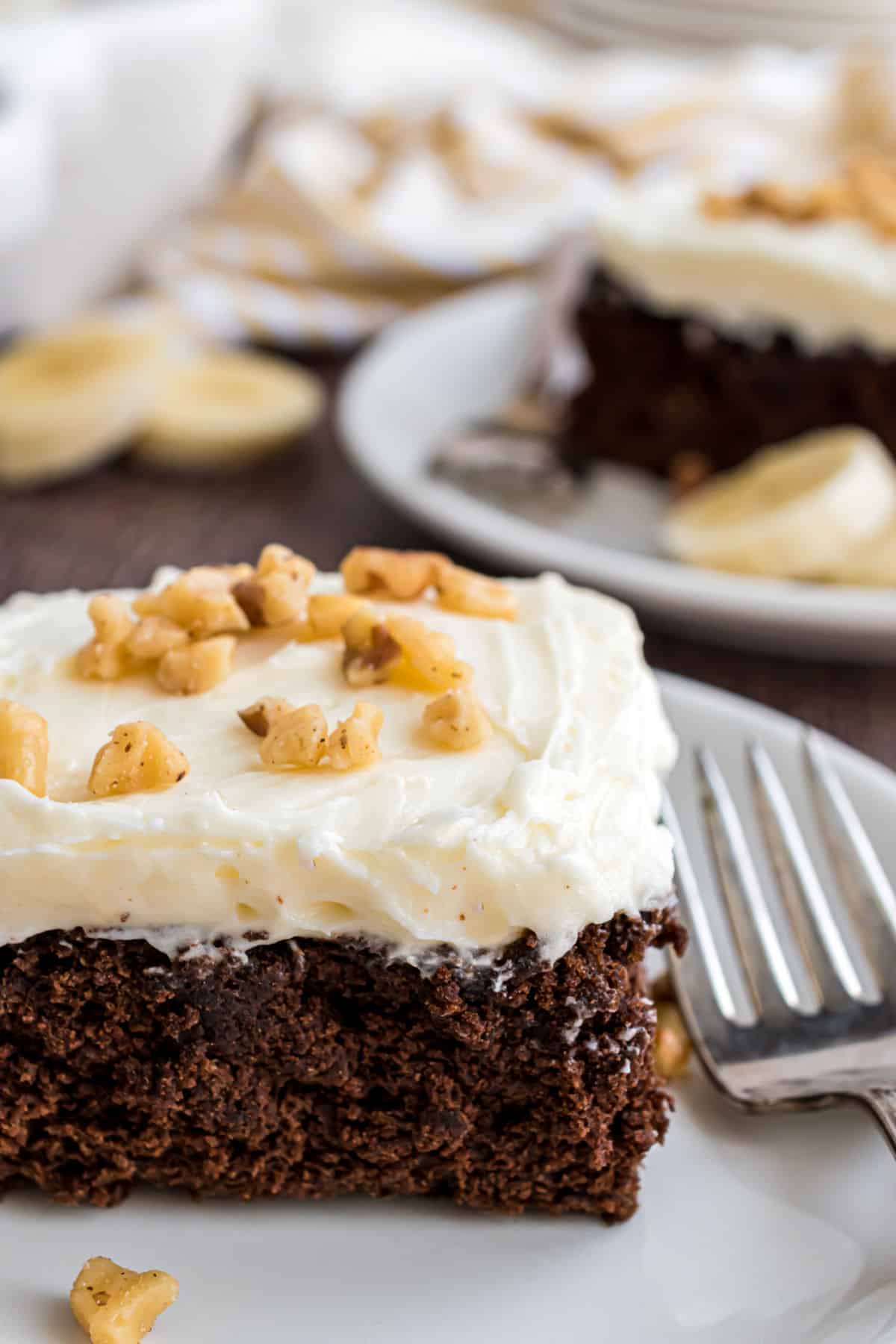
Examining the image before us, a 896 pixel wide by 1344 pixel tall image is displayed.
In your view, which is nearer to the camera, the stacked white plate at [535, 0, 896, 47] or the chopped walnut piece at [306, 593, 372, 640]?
the chopped walnut piece at [306, 593, 372, 640]

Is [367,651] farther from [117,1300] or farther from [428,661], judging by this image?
[117,1300]

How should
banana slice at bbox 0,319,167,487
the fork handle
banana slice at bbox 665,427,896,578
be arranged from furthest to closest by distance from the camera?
1. banana slice at bbox 0,319,167,487
2. banana slice at bbox 665,427,896,578
3. the fork handle

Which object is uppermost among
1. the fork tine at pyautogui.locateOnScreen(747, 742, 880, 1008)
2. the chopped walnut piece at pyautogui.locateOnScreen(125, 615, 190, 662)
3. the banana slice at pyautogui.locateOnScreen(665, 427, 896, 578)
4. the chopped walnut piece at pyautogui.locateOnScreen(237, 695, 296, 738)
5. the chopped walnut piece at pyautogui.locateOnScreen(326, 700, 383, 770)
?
the chopped walnut piece at pyautogui.locateOnScreen(326, 700, 383, 770)

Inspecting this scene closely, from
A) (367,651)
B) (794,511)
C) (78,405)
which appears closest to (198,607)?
(367,651)

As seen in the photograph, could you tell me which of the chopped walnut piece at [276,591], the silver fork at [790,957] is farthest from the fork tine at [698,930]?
the chopped walnut piece at [276,591]

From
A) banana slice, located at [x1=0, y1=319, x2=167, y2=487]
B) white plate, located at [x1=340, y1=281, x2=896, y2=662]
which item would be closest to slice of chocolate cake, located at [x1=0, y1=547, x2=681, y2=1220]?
white plate, located at [x1=340, y1=281, x2=896, y2=662]

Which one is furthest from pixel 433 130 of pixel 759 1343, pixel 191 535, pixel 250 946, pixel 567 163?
pixel 759 1343

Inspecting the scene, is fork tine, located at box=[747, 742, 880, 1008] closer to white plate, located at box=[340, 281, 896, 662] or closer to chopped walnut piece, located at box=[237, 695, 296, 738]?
white plate, located at box=[340, 281, 896, 662]
